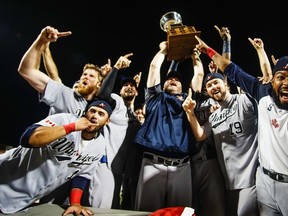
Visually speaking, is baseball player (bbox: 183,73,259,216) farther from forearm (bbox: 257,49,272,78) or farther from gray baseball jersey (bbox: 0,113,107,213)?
gray baseball jersey (bbox: 0,113,107,213)

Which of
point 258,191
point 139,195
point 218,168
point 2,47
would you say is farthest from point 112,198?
point 2,47

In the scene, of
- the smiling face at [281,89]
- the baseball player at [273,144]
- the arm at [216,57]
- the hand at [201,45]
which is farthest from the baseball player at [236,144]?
the hand at [201,45]

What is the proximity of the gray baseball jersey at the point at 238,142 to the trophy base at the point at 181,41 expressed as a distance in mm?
1087

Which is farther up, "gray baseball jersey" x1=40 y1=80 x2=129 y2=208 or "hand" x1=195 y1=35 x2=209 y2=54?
"hand" x1=195 y1=35 x2=209 y2=54

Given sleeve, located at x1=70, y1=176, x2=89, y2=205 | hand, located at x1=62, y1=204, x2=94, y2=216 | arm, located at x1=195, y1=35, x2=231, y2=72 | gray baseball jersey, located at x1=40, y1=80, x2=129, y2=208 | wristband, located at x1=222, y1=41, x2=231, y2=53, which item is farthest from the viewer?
wristband, located at x1=222, y1=41, x2=231, y2=53

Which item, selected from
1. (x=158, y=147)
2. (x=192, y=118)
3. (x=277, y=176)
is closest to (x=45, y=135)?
(x=158, y=147)

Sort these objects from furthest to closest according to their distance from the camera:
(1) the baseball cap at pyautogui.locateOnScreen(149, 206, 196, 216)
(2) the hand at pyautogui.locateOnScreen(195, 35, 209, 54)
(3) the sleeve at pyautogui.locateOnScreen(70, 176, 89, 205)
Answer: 1. (2) the hand at pyautogui.locateOnScreen(195, 35, 209, 54)
2. (3) the sleeve at pyautogui.locateOnScreen(70, 176, 89, 205)
3. (1) the baseball cap at pyautogui.locateOnScreen(149, 206, 196, 216)

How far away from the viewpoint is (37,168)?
93.7 inches

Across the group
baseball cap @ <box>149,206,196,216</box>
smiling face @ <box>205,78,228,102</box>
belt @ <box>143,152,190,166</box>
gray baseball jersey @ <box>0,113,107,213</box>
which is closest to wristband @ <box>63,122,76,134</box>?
gray baseball jersey @ <box>0,113,107,213</box>

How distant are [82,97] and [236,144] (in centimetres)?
202

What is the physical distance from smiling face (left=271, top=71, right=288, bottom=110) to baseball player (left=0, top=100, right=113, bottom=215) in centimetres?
184

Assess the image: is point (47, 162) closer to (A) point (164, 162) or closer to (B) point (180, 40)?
(A) point (164, 162)

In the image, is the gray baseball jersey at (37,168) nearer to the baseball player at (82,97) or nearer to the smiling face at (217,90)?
the baseball player at (82,97)

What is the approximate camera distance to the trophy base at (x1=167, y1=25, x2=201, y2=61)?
3.35 m
